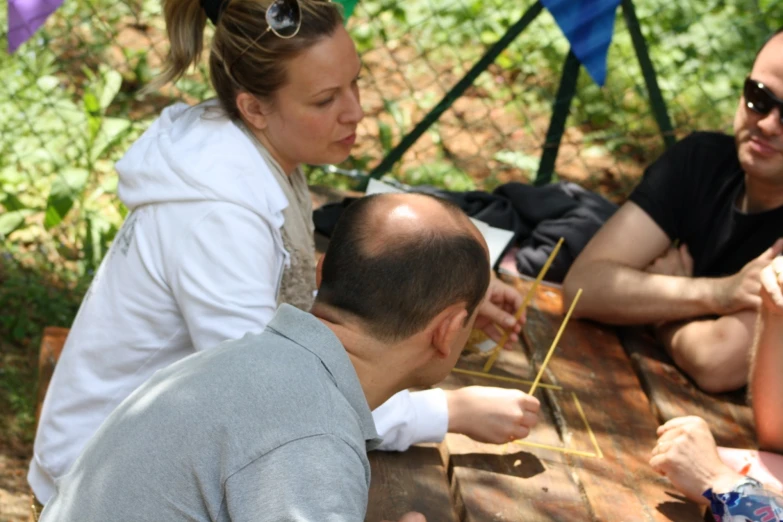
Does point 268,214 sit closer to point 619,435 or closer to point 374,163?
point 619,435

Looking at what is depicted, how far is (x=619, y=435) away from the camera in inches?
99.8

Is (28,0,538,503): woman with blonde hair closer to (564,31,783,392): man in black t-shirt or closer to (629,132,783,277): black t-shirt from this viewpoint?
(564,31,783,392): man in black t-shirt

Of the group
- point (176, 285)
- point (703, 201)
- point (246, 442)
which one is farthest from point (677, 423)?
point (246, 442)

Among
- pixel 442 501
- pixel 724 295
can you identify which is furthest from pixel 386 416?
pixel 724 295

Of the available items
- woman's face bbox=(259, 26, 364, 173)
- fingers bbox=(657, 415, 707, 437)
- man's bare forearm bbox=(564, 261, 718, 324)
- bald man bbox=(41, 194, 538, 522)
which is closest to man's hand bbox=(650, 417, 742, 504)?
fingers bbox=(657, 415, 707, 437)

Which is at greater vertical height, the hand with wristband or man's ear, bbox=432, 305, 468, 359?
man's ear, bbox=432, 305, 468, 359

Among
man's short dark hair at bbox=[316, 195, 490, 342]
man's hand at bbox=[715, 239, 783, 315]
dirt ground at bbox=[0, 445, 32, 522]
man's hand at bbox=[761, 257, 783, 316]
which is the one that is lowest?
dirt ground at bbox=[0, 445, 32, 522]

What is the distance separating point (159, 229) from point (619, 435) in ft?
4.02

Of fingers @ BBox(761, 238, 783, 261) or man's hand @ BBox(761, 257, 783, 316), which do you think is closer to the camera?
man's hand @ BBox(761, 257, 783, 316)

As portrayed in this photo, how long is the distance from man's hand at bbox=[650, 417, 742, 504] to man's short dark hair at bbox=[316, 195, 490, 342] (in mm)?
887

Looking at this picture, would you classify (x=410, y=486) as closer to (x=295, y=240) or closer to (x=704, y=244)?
(x=295, y=240)

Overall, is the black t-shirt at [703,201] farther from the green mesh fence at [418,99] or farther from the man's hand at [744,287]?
the green mesh fence at [418,99]

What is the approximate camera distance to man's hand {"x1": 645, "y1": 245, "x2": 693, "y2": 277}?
10.3 feet

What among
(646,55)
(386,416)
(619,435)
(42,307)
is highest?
(646,55)
